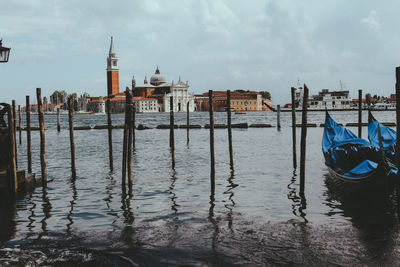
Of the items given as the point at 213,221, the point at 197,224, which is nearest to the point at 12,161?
the point at 197,224

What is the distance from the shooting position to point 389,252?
5.10 meters

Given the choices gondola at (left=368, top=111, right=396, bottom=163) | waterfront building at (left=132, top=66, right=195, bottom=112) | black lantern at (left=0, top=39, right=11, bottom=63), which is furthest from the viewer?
waterfront building at (left=132, top=66, right=195, bottom=112)

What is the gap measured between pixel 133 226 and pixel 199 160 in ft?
28.5

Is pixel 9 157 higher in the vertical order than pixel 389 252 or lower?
higher

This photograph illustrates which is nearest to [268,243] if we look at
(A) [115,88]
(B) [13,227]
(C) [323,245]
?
(C) [323,245]

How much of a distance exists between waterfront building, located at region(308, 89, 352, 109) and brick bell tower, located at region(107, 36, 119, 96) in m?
53.6

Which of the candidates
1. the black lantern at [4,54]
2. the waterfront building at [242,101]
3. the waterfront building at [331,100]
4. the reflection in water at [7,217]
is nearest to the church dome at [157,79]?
the waterfront building at [242,101]

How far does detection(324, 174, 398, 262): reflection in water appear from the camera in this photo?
5.35 metres

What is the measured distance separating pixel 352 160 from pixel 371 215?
2.82 m

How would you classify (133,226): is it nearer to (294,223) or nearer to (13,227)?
(13,227)

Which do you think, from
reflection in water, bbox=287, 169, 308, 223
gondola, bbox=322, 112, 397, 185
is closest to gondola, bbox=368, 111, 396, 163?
gondola, bbox=322, 112, 397, 185

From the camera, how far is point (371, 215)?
6848 millimetres

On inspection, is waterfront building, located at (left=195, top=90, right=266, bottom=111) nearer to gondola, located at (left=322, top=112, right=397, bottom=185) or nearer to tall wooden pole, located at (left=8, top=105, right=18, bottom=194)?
gondola, located at (left=322, top=112, right=397, bottom=185)

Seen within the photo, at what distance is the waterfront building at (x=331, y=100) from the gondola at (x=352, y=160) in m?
101
